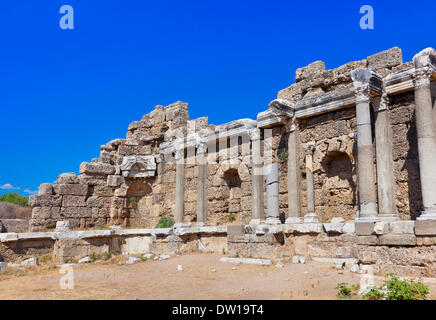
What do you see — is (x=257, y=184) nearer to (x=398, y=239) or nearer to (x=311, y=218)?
(x=311, y=218)

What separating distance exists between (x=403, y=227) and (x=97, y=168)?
11.5 m

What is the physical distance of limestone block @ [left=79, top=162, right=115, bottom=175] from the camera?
50.9ft

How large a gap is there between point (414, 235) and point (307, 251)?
11.1ft

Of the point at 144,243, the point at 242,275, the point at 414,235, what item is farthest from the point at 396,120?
the point at 144,243

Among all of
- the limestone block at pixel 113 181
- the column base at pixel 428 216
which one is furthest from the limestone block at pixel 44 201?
the column base at pixel 428 216

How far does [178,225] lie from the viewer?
46.9 ft

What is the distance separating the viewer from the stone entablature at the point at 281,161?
379 inches

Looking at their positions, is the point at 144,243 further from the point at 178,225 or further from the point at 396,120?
the point at 396,120

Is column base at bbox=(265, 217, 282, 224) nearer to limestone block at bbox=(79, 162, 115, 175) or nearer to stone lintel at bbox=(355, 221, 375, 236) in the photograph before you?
stone lintel at bbox=(355, 221, 375, 236)

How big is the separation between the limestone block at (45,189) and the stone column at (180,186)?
4565 mm

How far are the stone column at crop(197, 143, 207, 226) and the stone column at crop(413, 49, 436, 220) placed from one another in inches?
301

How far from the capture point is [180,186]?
15141mm

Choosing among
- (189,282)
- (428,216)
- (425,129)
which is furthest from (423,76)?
(189,282)
